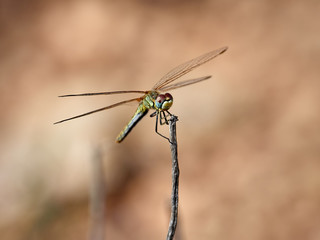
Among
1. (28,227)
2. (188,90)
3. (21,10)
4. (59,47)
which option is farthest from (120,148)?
(21,10)

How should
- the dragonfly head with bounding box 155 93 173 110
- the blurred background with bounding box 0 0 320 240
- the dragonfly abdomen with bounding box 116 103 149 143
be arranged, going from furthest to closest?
1. the blurred background with bounding box 0 0 320 240
2. the dragonfly abdomen with bounding box 116 103 149 143
3. the dragonfly head with bounding box 155 93 173 110

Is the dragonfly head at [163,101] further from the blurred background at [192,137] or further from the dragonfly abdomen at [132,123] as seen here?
the blurred background at [192,137]

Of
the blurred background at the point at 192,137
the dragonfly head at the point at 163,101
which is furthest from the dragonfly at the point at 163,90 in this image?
the blurred background at the point at 192,137

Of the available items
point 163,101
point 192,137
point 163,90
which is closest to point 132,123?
point 163,90

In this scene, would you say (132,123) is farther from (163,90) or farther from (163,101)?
(163,101)

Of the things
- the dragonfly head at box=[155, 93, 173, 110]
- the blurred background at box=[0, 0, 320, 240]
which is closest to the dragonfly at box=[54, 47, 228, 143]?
the dragonfly head at box=[155, 93, 173, 110]

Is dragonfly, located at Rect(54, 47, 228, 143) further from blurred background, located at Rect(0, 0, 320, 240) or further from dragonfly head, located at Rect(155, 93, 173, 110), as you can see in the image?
blurred background, located at Rect(0, 0, 320, 240)

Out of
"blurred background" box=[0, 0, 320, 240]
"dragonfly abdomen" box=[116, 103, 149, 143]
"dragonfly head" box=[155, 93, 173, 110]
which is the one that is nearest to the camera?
"dragonfly head" box=[155, 93, 173, 110]

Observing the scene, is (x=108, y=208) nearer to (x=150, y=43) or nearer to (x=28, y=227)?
(x=28, y=227)
